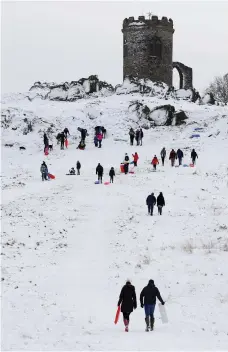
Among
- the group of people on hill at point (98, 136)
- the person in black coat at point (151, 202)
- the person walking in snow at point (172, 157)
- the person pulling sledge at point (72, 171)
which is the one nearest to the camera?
the person in black coat at point (151, 202)

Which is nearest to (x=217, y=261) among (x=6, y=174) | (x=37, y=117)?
(x=6, y=174)

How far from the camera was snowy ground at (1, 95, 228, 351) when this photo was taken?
52.2 feet

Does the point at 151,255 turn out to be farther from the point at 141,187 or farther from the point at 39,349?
the point at 141,187

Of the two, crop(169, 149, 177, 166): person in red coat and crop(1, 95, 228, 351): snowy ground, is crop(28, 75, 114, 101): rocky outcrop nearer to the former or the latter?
crop(1, 95, 228, 351): snowy ground

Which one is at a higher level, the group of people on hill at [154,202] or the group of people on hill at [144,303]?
the group of people on hill at [154,202]

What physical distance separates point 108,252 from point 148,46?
48.5 m

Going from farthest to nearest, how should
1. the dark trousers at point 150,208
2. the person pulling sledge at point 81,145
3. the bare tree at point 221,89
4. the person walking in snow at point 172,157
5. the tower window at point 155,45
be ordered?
1. the bare tree at point 221,89
2. the tower window at point 155,45
3. the person pulling sledge at point 81,145
4. the person walking in snow at point 172,157
5. the dark trousers at point 150,208

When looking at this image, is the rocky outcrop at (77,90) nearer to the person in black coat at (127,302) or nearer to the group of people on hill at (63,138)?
the group of people on hill at (63,138)

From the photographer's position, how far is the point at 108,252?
78.0 ft

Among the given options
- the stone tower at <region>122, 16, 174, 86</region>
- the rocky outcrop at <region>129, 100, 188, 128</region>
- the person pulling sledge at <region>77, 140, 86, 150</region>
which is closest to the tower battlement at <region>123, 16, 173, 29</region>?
the stone tower at <region>122, 16, 174, 86</region>

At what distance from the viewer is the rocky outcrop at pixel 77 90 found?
65250mm

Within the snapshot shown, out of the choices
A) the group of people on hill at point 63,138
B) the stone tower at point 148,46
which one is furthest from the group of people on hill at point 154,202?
the stone tower at point 148,46

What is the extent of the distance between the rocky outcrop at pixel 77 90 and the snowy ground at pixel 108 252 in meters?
19.3

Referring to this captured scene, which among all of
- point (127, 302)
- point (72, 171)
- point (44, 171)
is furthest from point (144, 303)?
point (72, 171)
